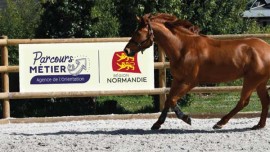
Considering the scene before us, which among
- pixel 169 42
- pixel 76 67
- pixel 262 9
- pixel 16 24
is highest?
pixel 169 42

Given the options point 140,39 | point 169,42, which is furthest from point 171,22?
point 140,39

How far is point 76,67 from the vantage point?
12672mm

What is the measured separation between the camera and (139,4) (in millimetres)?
16266

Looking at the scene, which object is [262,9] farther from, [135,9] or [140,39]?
[140,39]

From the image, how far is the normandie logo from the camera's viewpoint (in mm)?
12727

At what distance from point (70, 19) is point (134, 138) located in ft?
19.5

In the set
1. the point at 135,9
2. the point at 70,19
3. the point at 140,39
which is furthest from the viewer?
the point at 135,9

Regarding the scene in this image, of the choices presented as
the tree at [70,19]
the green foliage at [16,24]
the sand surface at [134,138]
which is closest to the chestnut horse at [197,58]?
the sand surface at [134,138]

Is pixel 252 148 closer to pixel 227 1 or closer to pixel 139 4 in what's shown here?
pixel 139 4

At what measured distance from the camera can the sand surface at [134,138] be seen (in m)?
8.71

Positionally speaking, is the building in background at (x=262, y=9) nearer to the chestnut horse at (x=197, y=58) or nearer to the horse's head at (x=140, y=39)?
the chestnut horse at (x=197, y=58)

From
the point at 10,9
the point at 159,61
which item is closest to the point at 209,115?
the point at 159,61

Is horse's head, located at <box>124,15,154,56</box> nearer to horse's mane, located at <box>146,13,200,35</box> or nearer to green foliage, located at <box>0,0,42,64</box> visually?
horse's mane, located at <box>146,13,200,35</box>

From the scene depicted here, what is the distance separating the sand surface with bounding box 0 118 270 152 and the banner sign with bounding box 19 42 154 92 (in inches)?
51.9
